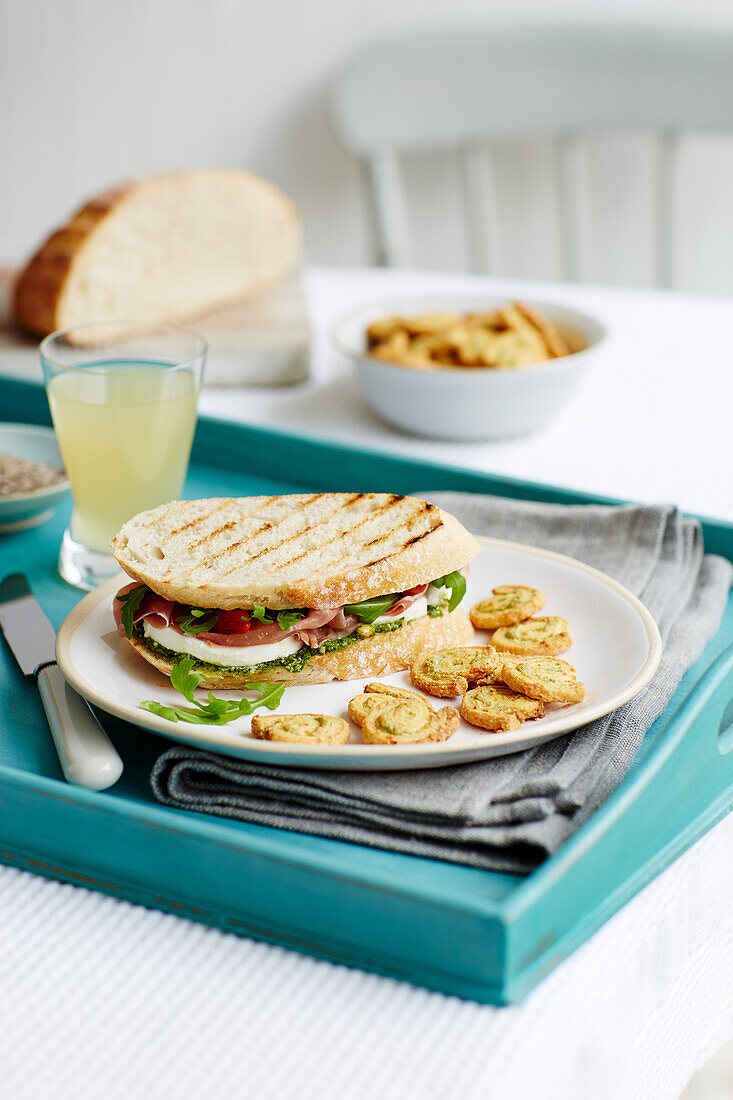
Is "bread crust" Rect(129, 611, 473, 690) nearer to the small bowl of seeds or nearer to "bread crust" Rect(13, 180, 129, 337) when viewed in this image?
the small bowl of seeds

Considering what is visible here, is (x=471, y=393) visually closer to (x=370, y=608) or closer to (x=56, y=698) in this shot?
Answer: (x=370, y=608)

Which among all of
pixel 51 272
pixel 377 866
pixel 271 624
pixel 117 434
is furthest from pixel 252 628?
pixel 51 272

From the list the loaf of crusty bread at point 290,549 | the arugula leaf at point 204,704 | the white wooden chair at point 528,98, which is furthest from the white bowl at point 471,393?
the white wooden chair at point 528,98

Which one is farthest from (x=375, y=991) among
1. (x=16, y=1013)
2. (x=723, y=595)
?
(x=723, y=595)

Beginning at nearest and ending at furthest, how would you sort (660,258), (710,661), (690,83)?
(710,661), (690,83), (660,258)

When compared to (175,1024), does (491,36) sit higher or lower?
higher

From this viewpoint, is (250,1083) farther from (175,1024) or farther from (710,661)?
(710,661)

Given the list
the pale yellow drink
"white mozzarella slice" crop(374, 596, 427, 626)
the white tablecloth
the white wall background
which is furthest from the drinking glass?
the white wall background
